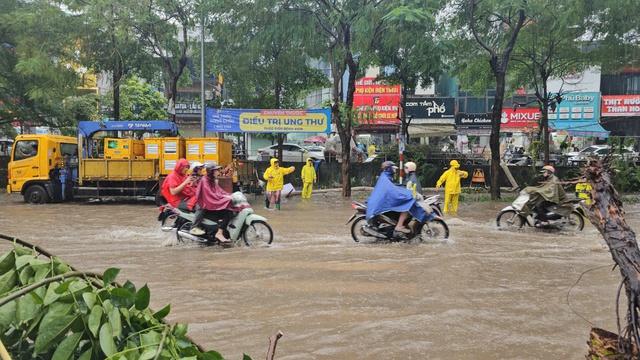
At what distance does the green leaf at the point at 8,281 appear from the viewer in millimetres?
1510

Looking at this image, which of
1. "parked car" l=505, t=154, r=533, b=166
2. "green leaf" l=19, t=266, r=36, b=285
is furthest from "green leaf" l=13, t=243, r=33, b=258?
"parked car" l=505, t=154, r=533, b=166

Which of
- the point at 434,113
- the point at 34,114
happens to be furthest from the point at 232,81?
the point at 434,113

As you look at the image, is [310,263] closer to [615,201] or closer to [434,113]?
[615,201]

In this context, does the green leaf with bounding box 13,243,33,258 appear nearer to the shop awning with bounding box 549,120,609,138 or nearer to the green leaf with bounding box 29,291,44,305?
the green leaf with bounding box 29,291,44,305

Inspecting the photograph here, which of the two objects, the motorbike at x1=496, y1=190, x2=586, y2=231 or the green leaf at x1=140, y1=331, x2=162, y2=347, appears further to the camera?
the motorbike at x1=496, y1=190, x2=586, y2=231

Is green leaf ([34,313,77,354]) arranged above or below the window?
below

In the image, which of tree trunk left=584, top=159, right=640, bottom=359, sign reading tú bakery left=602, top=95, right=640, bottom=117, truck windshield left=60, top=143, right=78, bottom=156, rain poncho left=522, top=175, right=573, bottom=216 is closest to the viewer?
tree trunk left=584, top=159, right=640, bottom=359

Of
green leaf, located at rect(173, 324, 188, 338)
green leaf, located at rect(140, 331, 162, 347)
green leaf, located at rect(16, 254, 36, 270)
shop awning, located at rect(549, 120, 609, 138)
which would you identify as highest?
shop awning, located at rect(549, 120, 609, 138)

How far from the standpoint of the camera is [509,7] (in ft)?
47.9

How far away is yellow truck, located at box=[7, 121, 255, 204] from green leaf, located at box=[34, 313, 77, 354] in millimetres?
14612

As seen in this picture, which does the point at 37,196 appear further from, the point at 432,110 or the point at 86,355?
the point at 432,110

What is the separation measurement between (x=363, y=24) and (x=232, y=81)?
28.5 feet

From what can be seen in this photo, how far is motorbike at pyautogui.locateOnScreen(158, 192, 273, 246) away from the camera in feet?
29.1

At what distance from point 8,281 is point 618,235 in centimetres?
248
